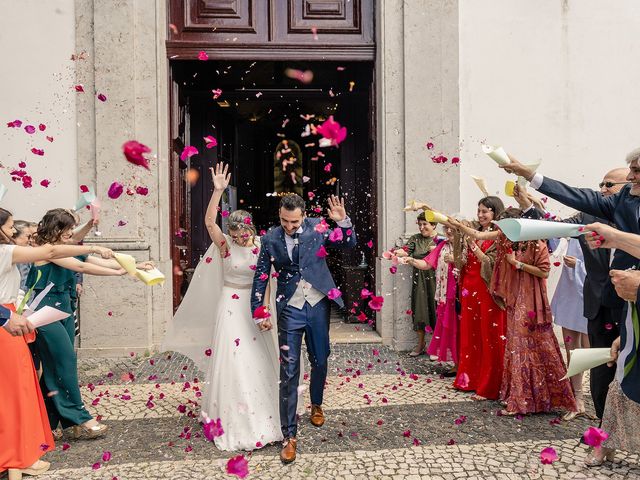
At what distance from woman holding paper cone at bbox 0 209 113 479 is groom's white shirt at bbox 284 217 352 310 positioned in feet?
4.60

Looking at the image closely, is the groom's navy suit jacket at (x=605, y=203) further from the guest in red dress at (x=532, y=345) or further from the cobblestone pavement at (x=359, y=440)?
the cobblestone pavement at (x=359, y=440)

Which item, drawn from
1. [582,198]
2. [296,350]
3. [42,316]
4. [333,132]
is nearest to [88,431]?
[42,316]

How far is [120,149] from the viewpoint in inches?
288

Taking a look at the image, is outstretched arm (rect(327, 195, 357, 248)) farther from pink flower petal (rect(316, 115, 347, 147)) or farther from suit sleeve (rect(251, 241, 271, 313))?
suit sleeve (rect(251, 241, 271, 313))

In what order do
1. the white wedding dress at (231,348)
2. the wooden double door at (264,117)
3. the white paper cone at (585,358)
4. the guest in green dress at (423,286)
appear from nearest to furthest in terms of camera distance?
the white paper cone at (585,358) → the white wedding dress at (231,348) → the guest in green dress at (423,286) → the wooden double door at (264,117)

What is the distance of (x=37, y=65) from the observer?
7293 millimetres

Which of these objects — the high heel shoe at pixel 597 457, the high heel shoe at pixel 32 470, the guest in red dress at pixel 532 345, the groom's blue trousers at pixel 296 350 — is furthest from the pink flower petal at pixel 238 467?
the guest in red dress at pixel 532 345

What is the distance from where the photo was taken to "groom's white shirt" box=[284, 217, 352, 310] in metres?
4.47

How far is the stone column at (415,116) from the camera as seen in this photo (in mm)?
7492

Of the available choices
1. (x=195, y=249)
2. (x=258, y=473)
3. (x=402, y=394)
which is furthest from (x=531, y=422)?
(x=195, y=249)

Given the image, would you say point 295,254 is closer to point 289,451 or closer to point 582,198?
point 289,451

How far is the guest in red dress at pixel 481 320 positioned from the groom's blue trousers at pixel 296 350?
1820mm

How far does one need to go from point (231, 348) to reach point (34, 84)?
515cm

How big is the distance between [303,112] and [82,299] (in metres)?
7.91
